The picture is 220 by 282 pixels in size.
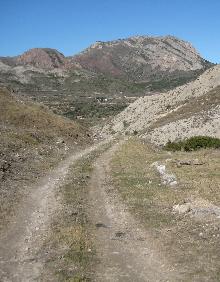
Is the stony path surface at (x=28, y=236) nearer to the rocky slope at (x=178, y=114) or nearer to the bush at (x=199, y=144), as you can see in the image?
the bush at (x=199, y=144)

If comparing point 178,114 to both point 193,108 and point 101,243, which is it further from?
point 101,243

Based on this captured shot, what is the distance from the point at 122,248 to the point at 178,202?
6.85 m

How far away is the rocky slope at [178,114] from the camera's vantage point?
2601 inches

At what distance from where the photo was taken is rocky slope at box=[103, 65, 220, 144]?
66062 millimetres

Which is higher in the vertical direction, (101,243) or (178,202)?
(178,202)

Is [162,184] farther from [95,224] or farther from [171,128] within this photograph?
[171,128]

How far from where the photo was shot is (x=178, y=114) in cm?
8094

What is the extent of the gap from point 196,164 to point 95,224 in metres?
18.1

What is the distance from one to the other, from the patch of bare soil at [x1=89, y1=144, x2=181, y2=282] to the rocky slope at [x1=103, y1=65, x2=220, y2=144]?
38927 millimetres

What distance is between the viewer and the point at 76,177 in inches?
1305

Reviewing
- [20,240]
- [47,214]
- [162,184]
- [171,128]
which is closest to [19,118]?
[171,128]

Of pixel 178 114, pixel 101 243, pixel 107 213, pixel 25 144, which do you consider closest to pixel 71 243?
pixel 101 243

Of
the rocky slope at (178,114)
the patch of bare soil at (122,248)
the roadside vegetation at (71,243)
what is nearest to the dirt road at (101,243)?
the patch of bare soil at (122,248)

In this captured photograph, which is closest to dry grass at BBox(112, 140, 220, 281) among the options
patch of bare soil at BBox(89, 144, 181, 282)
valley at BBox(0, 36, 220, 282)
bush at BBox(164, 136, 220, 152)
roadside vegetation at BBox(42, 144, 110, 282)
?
valley at BBox(0, 36, 220, 282)
